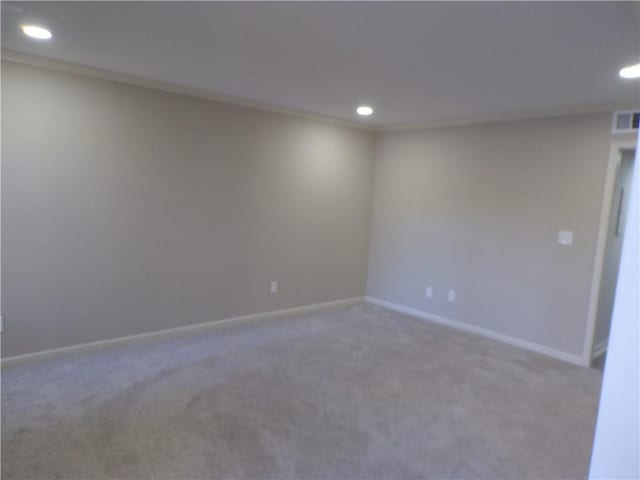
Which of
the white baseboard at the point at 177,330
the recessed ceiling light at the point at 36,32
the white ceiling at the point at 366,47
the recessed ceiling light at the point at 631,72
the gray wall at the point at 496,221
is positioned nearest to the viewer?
the white ceiling at the point at 366,47

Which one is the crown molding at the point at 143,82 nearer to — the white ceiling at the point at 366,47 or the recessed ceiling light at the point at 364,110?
the white ceiling at the point at 366,47

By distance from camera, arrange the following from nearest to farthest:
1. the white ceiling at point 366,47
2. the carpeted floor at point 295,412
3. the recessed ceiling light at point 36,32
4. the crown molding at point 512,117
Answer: the white ceiling at point 366,47 < the carpeted floor at point 295,412 < the recessed ceiling light at point 36,32 < the crown molding at point 512,117

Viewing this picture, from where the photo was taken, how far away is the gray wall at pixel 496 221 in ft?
12.8

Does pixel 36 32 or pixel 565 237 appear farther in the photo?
pixel 565 237

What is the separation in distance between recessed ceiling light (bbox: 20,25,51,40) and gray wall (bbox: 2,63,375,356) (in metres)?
0.57

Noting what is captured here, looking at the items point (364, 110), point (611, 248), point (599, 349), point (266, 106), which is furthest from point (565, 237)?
point (266, 106)

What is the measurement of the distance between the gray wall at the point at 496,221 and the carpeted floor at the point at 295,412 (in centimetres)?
57

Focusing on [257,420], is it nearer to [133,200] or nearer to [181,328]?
[181,328]

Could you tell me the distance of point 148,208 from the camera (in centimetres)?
377

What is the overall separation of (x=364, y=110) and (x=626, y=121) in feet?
7.68

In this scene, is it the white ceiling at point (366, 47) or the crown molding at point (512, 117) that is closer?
the white ceiling at point (366, 47)

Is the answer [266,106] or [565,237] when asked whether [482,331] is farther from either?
[266,106]

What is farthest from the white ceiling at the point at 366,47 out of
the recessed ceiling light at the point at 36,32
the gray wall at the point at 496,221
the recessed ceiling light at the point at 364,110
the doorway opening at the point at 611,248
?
the doorway opening at the point at 611,248

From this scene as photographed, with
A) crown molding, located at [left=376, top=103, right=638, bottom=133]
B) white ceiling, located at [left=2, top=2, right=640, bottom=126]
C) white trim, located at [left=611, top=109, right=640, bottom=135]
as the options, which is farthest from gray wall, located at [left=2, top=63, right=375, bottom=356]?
white trim, located at [left=611, top=109, right=640, bottom=135]
